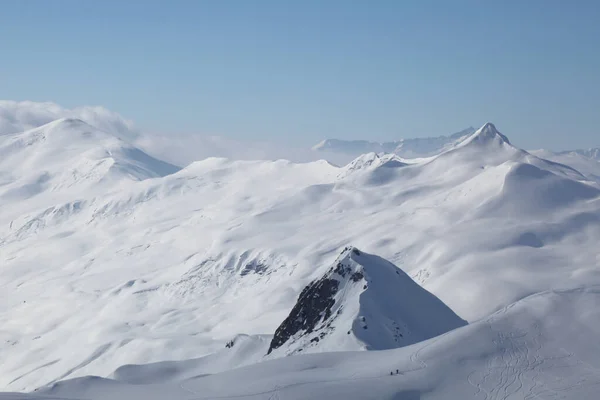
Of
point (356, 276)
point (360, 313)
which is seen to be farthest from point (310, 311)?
point (360, 313)

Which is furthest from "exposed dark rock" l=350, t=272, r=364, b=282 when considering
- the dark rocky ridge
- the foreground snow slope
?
the foreground snow slope

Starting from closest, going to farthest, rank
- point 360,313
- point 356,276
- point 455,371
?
point 455,371 < point 360,313 < point 356,276

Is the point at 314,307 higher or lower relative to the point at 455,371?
lower

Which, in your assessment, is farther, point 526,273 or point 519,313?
point 526,273

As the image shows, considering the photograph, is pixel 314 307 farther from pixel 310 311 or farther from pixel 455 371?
pixel 455 371

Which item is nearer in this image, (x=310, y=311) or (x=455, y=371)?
(x=455, y=371)

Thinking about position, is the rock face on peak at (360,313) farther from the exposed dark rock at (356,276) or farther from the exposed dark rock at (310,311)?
the exposed dark rock at (356,276)

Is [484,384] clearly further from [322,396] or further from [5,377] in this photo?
[5,377]

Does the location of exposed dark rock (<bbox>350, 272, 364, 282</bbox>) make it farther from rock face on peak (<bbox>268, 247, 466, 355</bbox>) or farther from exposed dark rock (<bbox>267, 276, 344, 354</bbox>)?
exposed dark rock (<bbox>267, 276, 344, 354</bbox>)

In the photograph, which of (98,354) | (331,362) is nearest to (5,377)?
(98,354)
